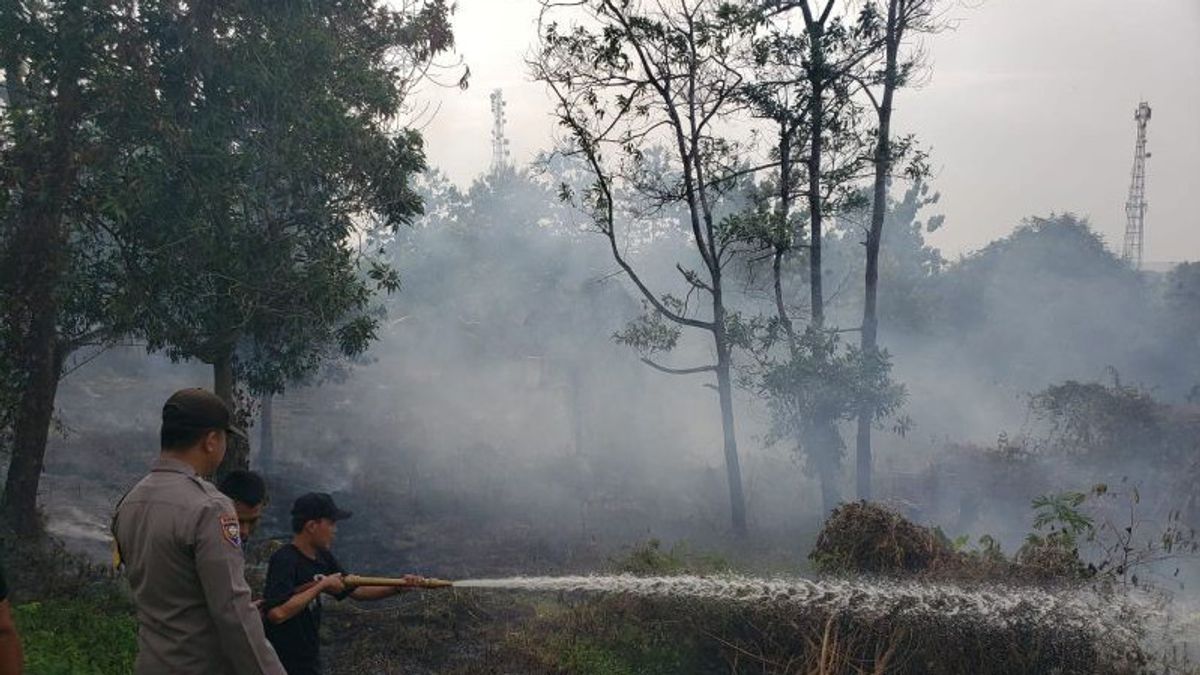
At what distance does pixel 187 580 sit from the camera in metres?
3.33

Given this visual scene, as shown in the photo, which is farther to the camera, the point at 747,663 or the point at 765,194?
the point at 765,194

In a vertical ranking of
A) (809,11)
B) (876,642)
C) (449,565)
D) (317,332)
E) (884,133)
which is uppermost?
(809,11)

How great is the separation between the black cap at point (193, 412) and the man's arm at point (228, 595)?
325mm

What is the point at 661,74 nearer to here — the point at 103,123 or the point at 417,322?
the point at 103,123

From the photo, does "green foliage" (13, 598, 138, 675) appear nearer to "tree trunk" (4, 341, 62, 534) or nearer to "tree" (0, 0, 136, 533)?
"tree trunk" (4, 341, 62, 534)

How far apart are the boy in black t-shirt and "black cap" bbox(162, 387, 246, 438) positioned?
152cm

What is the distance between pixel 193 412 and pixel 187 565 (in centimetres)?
56

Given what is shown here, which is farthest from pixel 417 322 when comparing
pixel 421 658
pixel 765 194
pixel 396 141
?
pixel 421 658

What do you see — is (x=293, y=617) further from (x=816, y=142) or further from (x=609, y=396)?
(x=609, y=396)

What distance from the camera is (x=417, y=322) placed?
44.1m

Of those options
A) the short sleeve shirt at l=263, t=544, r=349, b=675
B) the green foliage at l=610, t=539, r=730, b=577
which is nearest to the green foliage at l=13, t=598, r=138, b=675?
the short sleeve shirt at l=263, t=544, r=349, b=675

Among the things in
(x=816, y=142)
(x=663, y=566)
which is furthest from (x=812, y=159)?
(x=663, y=566)

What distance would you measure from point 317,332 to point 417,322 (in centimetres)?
2998

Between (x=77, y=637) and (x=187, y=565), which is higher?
(x=187, y=565)
